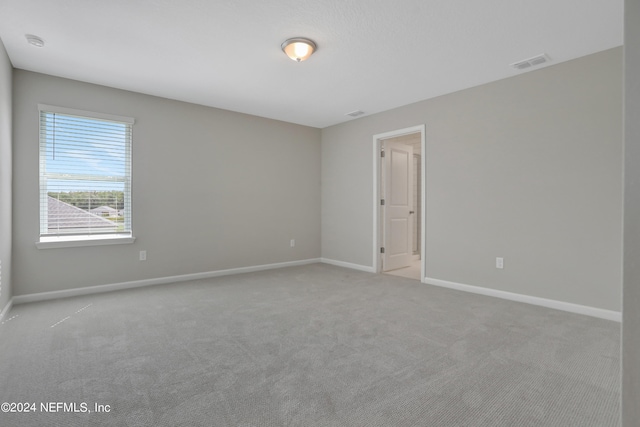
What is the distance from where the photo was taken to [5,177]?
118 inches

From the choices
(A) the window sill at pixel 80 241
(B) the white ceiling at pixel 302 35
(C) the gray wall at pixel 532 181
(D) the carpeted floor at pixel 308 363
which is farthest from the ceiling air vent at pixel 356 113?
(A) the window sill at pixel 80 241

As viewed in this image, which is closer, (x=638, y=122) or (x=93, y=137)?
(x=638, y=122)

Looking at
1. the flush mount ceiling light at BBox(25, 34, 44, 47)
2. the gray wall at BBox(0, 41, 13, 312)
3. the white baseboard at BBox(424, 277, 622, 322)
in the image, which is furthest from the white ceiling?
the white baseboard at BBox(424, 277, 622, 322)

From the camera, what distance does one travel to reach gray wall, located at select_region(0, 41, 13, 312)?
284 centimetres

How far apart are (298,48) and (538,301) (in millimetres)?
3450

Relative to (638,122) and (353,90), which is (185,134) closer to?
(353,90)

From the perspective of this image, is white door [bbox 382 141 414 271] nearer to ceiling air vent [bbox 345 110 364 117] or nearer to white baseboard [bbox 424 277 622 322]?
ceiling air vent [bbox 345 110 364 117]

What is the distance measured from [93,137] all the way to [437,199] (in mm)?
4323

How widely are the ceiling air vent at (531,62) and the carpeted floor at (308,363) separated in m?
2.43

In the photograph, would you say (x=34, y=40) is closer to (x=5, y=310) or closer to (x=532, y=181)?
(x=5, y=310)

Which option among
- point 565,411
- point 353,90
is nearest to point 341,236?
point 353,90

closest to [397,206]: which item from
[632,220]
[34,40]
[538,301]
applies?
[538,301]

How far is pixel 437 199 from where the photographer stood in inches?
166

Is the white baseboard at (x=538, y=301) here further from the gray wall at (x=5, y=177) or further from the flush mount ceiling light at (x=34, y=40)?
the flush mount ceiling light at (x=34, y=40)
